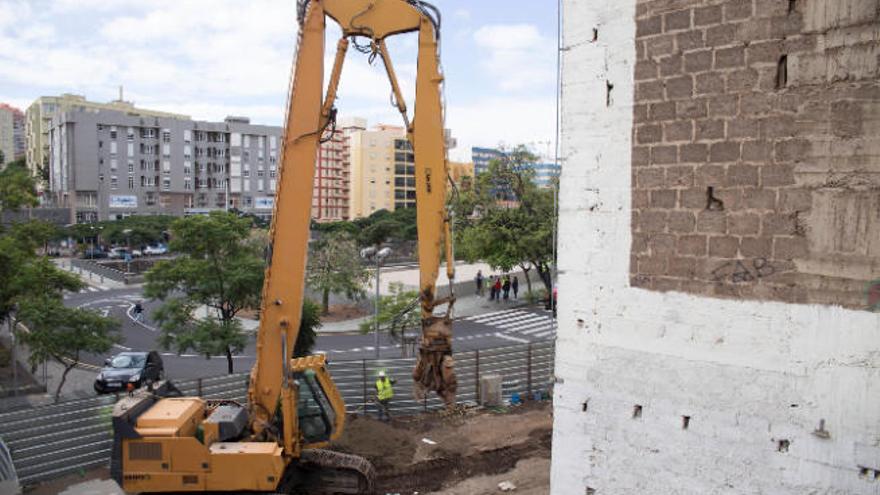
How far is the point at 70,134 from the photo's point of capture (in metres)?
59.9

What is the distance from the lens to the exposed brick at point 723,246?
12.9ft

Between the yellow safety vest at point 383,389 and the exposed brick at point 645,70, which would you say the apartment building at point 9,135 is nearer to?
the yellow safety vest at point 383,389

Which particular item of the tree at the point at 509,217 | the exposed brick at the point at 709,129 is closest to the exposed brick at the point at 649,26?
the exposed brick at the point at 709,129

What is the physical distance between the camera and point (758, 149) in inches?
151

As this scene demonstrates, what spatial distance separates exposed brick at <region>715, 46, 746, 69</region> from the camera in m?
3.88

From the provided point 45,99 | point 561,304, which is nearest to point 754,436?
point 561,304

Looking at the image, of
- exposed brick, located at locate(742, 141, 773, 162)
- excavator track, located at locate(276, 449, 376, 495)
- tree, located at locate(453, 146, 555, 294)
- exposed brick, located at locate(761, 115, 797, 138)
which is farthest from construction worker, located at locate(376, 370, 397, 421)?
tree, located at locate(453, 146, 555, 294)

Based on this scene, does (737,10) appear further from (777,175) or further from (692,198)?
(692,198)

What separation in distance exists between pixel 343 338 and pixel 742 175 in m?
22.5

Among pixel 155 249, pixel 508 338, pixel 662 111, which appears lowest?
pixel 508 338

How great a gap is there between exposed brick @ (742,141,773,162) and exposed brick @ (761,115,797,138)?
6 cm

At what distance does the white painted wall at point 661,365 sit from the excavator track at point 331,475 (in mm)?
6278

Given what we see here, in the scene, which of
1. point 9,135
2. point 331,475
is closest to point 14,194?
point 331,475

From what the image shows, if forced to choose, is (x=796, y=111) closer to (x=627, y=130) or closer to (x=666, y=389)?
(x=627, y=130)
